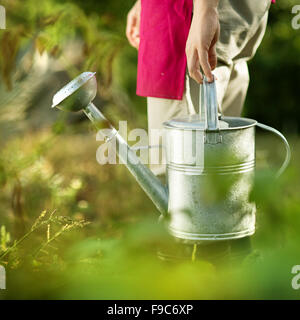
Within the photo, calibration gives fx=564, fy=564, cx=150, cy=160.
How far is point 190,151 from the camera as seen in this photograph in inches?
63.7

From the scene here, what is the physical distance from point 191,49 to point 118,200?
184 cm

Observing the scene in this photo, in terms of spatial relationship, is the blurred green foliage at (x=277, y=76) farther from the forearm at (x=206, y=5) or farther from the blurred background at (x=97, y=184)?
the forearm at (x=206, y=5)

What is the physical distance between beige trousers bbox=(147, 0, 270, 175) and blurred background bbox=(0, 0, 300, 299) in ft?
1.10

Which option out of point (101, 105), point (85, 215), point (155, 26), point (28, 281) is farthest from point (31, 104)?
point (28, 281)

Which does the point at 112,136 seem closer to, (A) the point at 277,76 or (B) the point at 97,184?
(B) the point at 97,184

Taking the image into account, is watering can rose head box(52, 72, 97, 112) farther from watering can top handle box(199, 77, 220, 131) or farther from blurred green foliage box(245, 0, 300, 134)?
blurred green foliage box(245, 0, 300, 134)

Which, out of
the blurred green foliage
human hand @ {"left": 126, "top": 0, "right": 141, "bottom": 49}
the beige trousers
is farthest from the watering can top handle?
the blurred green foliage

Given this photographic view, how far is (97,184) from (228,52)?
1.89m

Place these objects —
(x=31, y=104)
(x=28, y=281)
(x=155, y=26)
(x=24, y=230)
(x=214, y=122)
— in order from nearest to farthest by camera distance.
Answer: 1. (x=28, y=281)
2. (x=214, y=122)
3. (x=155, y=26)
4. (x=24, y=230)
5. (x=31, y=104)

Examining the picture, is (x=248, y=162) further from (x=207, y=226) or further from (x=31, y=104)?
(x=31, y=104)

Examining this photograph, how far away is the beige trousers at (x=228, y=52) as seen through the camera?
1.86 m

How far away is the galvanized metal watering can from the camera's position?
158 cm

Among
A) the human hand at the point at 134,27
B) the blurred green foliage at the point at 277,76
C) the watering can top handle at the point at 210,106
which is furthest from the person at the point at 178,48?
the blurred green foliage at the point at 277,76

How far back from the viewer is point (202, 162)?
1602mm
